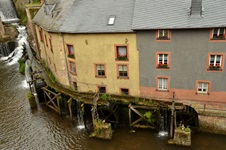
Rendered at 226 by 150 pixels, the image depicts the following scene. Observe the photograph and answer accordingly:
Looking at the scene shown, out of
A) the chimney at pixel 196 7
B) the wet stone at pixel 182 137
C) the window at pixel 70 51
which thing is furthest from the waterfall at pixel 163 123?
the window at pixel 70 51

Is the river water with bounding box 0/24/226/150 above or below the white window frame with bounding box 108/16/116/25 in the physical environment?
below

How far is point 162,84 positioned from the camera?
77.7ft

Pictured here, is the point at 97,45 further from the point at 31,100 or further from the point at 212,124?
the point at 212,124

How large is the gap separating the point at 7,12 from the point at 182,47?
5411 cm

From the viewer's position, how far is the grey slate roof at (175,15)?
19.6m

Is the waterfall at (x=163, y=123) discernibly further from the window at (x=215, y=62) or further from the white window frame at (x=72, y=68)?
the white window frame at (x=72, y=68)

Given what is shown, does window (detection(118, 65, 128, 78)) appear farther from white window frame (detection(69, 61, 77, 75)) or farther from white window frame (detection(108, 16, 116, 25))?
white window frame (detection(69, 61, 77, 75))

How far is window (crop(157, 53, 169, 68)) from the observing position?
2231 centimetres

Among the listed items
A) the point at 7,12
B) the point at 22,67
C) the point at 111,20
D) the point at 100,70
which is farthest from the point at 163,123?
the point at 7,12

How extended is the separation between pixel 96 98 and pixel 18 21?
4507 cm

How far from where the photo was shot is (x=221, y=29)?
19.6m

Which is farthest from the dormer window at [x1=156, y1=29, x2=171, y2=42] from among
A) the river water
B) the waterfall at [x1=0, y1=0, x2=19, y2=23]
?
the waterfall at [x1=0, y1=0, x2=19, y2=23]

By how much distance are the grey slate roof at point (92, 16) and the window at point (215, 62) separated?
7.93 m

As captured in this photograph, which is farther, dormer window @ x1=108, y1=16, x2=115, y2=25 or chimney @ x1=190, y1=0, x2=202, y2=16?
dormer window @ x1=108, y1=16, x2=115, y2=25
